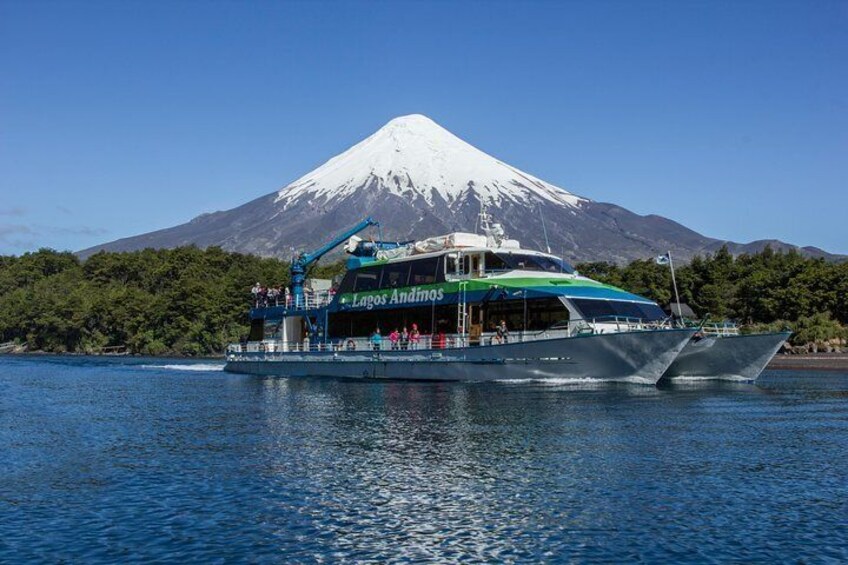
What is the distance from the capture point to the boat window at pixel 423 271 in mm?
39250

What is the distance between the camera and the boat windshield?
123 feet

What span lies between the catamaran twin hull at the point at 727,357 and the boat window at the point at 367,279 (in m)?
15.1

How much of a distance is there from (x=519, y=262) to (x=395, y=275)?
6.81m

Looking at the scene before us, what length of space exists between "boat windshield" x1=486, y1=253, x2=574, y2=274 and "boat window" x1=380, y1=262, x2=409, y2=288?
480 cm

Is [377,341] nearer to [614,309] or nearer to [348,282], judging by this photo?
[348,282]

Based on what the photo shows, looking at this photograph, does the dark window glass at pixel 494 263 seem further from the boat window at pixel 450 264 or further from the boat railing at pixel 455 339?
the boat railing at pixel 455 339

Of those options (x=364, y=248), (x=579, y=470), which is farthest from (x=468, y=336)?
(x=579, y=470)

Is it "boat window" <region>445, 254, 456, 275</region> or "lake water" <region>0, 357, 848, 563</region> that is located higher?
"boat window" <region>445, 254, 456, 275</region>

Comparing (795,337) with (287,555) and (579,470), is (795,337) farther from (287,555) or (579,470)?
(287,555)

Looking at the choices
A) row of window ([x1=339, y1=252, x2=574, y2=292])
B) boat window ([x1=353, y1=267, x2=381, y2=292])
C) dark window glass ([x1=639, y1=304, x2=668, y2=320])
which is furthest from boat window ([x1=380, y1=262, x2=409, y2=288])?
dark window glass ([x1=639, y1=304, x2=668, y2=320])

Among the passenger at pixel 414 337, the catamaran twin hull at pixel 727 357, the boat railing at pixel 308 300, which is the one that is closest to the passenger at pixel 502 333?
the passenger at pixel 414 337

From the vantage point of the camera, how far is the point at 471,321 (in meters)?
37.2

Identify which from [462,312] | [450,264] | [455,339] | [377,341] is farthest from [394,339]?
[450,264]

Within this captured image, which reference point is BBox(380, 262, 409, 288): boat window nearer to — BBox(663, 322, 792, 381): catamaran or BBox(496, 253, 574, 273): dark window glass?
BBox(496, 253, 574, 273): dark window glass
